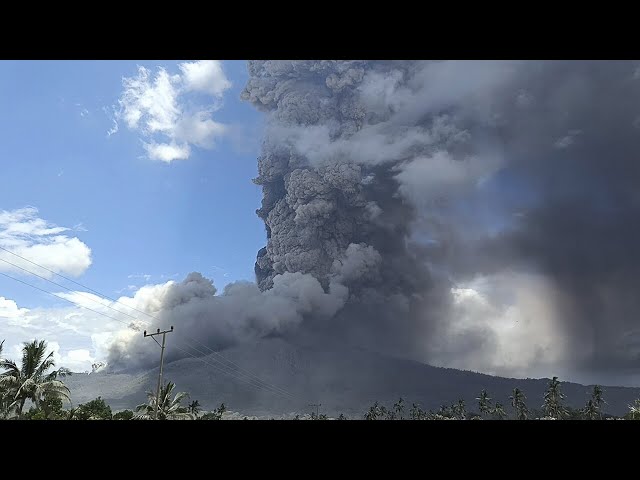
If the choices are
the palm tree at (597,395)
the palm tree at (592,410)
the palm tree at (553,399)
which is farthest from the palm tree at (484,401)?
the palm tree at (597,395)

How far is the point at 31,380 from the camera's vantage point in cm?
3444

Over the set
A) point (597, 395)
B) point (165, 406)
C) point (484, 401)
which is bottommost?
point (165, 406)

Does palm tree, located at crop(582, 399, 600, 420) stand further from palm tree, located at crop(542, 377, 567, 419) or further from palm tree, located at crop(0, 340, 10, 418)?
palm tree, located at crop(0, 340, 10, 418)

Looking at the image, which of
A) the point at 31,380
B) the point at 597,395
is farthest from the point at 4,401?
the point at 597,395

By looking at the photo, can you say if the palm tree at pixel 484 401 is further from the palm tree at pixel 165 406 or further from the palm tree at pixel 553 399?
the palm tree at pixel 165 406

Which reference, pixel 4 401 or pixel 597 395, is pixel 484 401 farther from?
pixel 4 401

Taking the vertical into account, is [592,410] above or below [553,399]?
below

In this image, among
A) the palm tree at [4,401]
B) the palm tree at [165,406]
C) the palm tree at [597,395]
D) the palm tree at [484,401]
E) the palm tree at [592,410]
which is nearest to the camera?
the palm tree at [4,401]

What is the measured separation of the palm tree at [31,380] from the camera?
34.2 m

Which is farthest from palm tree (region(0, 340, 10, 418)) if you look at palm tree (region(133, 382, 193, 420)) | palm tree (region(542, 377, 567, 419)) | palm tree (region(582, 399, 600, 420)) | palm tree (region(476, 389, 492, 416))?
palm tree (region(582, 399, 600, 420))
